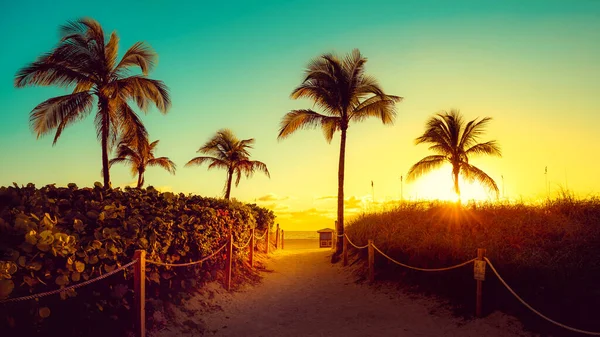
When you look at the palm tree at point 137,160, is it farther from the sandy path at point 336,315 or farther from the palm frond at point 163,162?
the sandy path at point 336,315

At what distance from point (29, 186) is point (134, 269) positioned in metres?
2.08

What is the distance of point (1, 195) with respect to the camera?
5848 millimetres

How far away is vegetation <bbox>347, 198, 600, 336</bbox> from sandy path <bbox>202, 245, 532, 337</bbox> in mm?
496

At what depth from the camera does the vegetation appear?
773 centimetres

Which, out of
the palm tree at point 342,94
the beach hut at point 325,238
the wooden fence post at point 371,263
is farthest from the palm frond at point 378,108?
the beach hut at point 325,238

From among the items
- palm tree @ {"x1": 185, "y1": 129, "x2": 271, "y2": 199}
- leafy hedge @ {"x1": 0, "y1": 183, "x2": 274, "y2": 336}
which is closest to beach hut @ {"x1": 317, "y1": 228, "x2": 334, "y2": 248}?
palm tree @ {"x1": 185, "y1": 129, "x2": 271, "y2": 199}

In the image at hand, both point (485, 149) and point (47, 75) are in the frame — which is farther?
point (485, 149)

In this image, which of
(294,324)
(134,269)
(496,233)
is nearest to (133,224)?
(134,269)

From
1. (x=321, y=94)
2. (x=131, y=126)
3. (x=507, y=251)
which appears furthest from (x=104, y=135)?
(x=507, y=251)

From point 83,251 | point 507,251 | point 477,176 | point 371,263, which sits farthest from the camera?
point 477,176

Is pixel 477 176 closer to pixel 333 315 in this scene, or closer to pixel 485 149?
pixel 485 149

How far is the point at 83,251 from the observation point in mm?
6281

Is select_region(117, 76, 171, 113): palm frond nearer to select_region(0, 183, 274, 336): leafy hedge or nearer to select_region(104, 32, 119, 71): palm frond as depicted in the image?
select_region(104, 32, 119, 71): palm frond

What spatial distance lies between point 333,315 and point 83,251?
19.9ft
